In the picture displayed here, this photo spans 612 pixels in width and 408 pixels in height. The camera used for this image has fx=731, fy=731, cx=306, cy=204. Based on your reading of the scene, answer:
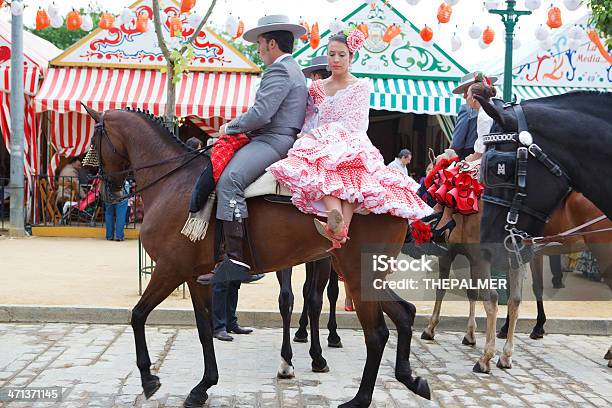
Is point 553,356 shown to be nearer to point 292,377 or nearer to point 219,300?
point 292,377

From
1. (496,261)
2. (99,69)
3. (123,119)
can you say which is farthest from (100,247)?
(496,261)

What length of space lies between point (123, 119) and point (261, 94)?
4.46ft

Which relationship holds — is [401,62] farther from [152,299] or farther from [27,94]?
[152,299]

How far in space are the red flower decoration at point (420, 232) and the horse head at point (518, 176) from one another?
2516 mm

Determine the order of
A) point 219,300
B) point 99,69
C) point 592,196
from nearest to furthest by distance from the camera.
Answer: point 592,196 < point 219,300 < point 99,69

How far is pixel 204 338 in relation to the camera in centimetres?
574

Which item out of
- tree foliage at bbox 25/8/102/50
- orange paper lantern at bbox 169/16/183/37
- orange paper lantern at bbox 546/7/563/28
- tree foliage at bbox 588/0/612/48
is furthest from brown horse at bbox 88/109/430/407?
tree foliage at bbox 25/8/102/50

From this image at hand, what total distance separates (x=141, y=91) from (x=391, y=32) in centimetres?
592

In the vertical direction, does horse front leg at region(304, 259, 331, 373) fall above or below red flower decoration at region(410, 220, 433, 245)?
below

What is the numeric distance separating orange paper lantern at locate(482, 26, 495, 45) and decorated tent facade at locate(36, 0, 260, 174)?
17.6 ft

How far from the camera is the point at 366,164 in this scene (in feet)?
17.1

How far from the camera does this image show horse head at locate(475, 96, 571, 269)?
4.54 metres

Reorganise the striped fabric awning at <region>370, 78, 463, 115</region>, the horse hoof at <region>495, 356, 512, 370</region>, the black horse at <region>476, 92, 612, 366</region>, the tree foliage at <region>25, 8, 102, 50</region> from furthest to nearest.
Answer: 1. the tree foliage at <region>25, 8, 102, 50</region>
2. the striped fabric awning at <region>370, 78, 463, 115</region>
3. the horse hoof at <region>495, 356, 512, 370</region>
4. the black horse at <region>476, 92, 612, 366</region>

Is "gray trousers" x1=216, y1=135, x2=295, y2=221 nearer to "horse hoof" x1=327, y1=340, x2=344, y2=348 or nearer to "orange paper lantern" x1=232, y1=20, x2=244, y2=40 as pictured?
"horse hoof" x1=327, y1=340, x2=344, y2=348
